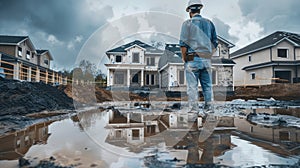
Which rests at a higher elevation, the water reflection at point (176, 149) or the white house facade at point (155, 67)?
the white house facade at point (155, 67)

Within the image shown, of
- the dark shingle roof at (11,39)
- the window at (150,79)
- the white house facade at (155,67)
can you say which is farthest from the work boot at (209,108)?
the dark shingle roof at (11,39)

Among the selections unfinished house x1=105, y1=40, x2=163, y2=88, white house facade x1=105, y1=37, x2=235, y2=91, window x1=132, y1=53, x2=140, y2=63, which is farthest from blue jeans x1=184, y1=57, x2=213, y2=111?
window x1=132, y1=53, x2=140, y2=63

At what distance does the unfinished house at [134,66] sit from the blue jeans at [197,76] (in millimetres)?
17248

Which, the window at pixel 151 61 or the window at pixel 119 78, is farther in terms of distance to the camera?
the window at pixel 151 61

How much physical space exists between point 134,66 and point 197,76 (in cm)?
1742

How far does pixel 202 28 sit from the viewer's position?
361 centimetres

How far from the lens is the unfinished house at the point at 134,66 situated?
21016 millimetres

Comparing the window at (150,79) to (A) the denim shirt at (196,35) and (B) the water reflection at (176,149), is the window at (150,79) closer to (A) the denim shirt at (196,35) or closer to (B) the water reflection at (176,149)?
(A) the denim shirt at (196,35)

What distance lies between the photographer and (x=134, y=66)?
68.4 feet

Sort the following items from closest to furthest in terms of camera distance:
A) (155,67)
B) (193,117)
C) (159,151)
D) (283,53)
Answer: (159,151) → (193,117) → (283,53) → (155,67)

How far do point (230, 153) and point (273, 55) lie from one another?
23.7m

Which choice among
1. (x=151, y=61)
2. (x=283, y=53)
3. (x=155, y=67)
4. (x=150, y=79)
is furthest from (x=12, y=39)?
(x=283, y=53)

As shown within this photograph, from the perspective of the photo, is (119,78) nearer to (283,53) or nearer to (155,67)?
(155,67)

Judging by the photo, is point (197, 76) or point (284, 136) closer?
point (284, 136)
